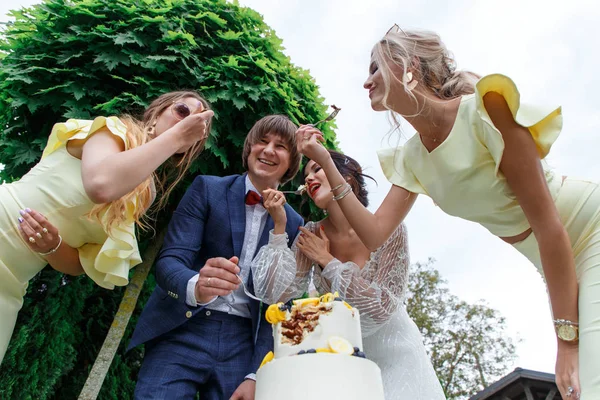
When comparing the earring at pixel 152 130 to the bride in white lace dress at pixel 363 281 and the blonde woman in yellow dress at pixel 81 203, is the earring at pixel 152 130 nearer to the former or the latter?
the blonde woman in yellow dress at pixel 81 203

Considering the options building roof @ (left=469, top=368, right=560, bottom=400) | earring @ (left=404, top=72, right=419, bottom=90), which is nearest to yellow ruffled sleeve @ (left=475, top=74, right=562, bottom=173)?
earring @ (left=404, top=72, right=419, bottom=90)

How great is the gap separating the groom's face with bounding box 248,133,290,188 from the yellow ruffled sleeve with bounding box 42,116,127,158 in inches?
45.1

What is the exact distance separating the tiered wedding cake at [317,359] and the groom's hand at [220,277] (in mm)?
324

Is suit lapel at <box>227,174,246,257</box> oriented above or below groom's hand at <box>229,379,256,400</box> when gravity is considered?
above

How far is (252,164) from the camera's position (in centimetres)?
361

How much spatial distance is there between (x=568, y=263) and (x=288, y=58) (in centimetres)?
349

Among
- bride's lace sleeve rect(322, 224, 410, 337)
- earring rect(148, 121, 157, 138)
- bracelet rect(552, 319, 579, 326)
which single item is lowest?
earring rect(148, 121, 157, 138)

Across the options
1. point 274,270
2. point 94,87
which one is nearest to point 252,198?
point 274,270

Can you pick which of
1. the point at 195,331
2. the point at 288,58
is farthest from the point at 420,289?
the point at 195,331

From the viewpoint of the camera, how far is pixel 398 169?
295 cm

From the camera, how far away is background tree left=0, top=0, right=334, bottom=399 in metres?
3.84

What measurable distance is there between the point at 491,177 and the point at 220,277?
4.50 feet

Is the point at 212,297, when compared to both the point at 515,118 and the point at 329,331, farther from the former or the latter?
the point at 515,118

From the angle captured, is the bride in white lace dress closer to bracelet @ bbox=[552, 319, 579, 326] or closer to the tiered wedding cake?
the tiered wedding cake
